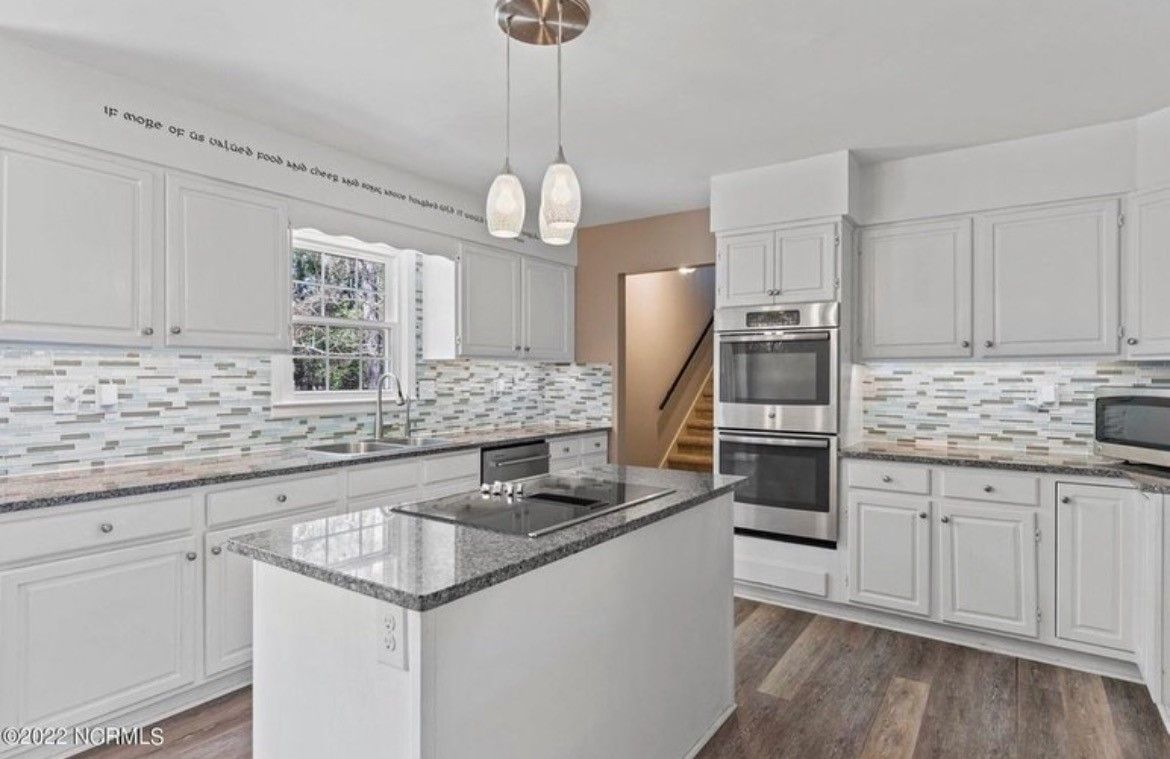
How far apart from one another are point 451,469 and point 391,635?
2.30 metres

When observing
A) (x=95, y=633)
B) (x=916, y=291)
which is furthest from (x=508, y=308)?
(x=95, y=633)

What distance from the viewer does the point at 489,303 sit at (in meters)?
4.27

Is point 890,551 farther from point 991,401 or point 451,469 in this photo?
point 451,469

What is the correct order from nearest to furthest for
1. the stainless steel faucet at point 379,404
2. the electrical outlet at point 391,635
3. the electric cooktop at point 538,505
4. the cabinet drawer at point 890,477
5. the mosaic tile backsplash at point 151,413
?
the electrical outlet at point 391,635 < the electric cooktop at point 538,505 < the mosaic tile backsplash at point 151,413 < the cabinet drawer at point 890,477 < the stainless steel faucet at point 379,404

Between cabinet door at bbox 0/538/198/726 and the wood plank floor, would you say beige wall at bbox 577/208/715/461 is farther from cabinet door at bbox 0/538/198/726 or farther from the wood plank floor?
cabinet door at bbox 0/538/198/726

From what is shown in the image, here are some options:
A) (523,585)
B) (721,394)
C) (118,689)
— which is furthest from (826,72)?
(118,689)

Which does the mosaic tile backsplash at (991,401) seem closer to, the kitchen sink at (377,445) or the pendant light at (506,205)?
the kitchen sink at (377,445)

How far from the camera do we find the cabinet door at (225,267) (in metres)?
2.73

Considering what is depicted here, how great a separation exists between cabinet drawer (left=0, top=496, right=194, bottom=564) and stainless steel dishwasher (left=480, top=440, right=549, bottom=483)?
5.28 feet

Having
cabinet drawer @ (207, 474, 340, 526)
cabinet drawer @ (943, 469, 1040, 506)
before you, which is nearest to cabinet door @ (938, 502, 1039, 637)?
cabinet drawer @ (943, 469, 1040, 506)

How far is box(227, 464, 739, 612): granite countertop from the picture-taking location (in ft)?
4.29

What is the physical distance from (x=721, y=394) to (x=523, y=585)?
2.58 meters

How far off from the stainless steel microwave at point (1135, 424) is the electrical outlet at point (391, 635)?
3.05 meters

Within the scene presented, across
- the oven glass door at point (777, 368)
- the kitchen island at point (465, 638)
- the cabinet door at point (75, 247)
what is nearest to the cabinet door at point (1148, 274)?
the oven glass door at point (777, 368)
